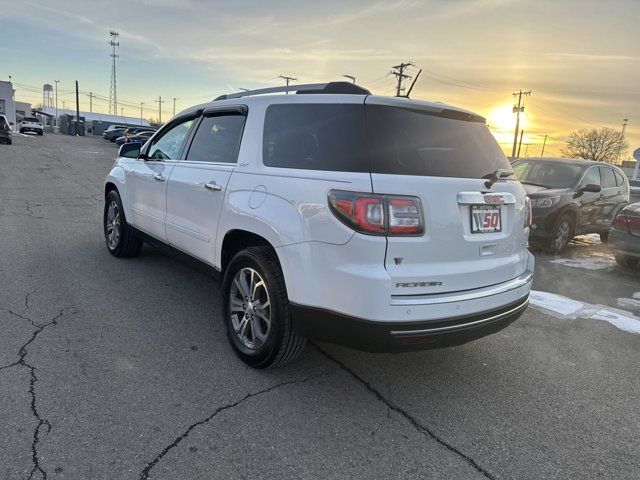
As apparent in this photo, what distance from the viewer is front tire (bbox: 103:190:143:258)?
17.9ft

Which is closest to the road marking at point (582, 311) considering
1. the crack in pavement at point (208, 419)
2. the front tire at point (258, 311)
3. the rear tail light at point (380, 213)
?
the crack in pavement at point (208, 419)

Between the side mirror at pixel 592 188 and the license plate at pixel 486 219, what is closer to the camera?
the license plate at pixel 486 219

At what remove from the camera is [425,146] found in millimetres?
2791

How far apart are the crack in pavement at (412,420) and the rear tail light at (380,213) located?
3.74 ft

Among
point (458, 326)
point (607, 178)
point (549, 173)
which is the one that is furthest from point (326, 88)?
point (607, 178)

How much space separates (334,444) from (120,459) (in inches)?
43.0

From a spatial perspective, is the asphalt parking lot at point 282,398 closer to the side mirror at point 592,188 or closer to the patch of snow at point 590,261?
the patch of snow at point 590,261

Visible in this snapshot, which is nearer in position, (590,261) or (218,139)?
(218,139)

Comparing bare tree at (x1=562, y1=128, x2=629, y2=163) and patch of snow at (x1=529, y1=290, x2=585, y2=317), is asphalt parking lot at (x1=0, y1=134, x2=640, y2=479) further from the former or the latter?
bare tree at (x1=562, y1=128, x2=629, y2=163)

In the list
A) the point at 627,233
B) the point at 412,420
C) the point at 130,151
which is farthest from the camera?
the point at 627,233

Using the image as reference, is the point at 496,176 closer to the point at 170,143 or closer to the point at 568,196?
the point at 170,143

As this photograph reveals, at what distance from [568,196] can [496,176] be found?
5.48 m

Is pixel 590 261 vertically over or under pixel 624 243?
under

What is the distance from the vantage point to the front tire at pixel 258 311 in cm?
289
